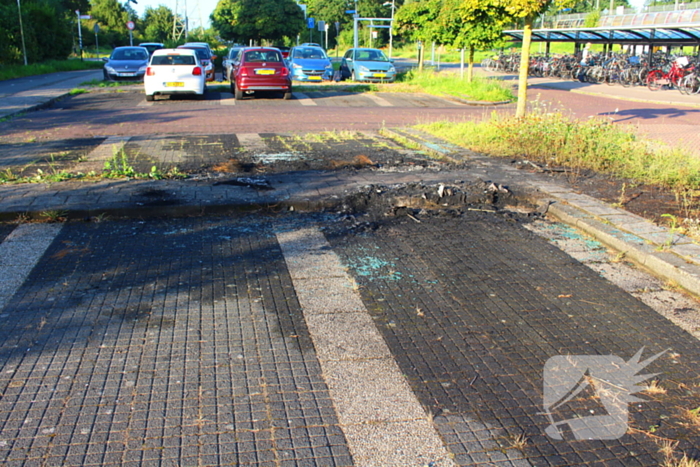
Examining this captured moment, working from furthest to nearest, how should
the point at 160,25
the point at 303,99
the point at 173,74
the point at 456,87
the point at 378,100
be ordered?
the point at 160,25 → the point at 456,87 → the point at 303,99 → the point at 378,100 → the point at 173,74

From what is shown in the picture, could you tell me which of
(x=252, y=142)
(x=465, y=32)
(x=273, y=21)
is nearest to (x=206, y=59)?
(x=465, y=32)

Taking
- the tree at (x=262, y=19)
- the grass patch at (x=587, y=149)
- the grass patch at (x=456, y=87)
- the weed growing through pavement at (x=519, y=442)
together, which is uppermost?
the tree at (x=262, y=19)

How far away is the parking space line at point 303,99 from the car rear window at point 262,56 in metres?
1.51

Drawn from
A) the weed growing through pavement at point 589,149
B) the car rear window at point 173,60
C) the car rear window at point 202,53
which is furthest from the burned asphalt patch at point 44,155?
Answer: the car rear window at point 202,53

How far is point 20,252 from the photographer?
5215 mm

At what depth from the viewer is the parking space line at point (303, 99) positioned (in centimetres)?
Result: 1997

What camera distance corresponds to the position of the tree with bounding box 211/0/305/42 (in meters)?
53.1

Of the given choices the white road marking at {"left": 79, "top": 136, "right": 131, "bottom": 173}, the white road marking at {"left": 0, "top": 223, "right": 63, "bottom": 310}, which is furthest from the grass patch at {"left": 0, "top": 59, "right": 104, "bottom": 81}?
the white road marking at {"left": 0, "top": 223, "right": 63, "bottom": 310}

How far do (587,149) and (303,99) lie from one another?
13544mm

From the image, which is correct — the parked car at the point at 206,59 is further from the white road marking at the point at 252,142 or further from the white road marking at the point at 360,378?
the white road marking at the point at 360,378

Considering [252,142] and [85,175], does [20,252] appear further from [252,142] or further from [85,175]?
[252,142]

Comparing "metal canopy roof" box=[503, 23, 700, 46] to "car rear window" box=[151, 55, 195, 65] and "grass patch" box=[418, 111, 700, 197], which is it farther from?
"grass patch" box=[418, 111, 700, 197]

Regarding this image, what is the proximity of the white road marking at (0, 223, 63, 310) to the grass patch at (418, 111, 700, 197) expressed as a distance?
6510 mm

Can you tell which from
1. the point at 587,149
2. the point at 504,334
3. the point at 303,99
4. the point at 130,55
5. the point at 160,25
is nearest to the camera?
the point at 504,334
